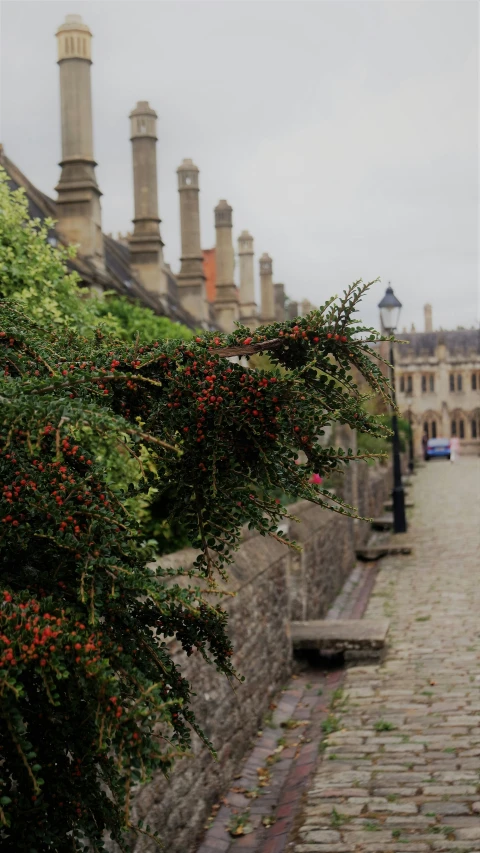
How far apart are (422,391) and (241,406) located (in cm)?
10824

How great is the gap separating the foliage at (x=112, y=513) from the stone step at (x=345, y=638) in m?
6.80

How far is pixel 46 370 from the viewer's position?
141 inches

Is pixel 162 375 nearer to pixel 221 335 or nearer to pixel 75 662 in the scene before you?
pixel 221 335

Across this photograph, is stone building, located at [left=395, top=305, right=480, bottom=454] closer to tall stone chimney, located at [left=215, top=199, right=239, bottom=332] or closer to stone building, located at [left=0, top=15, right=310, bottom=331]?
stone building, located at [left=0, top=15, right=310, bottom=331]

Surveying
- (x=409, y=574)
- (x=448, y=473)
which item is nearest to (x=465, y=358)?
(x=448, y=473)

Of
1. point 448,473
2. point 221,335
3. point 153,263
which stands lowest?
point 448,473

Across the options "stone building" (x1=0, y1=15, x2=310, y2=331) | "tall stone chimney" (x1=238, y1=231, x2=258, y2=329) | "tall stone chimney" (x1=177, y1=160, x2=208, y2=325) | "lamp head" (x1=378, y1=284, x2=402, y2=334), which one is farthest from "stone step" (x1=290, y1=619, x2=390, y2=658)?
"tall stone chimney" (x1=238, y1=231, x2=258, y2=329)

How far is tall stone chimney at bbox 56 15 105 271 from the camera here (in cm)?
2338

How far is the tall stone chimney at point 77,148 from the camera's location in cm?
2338

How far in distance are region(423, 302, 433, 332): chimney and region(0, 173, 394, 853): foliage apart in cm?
11512

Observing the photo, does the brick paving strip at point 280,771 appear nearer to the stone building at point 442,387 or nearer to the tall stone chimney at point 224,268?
the tall stone chimney at point 224,268

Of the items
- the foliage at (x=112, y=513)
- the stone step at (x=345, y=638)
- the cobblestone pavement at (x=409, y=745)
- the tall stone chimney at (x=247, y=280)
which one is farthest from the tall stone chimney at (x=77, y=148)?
the tall stone chimney at (x=247, y=280)

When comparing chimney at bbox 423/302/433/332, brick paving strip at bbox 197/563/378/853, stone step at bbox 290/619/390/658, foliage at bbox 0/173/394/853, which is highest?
chimney at bbox 423/302/433/332

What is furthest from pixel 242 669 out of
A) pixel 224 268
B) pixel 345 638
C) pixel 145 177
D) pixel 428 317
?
pixel 428 317
